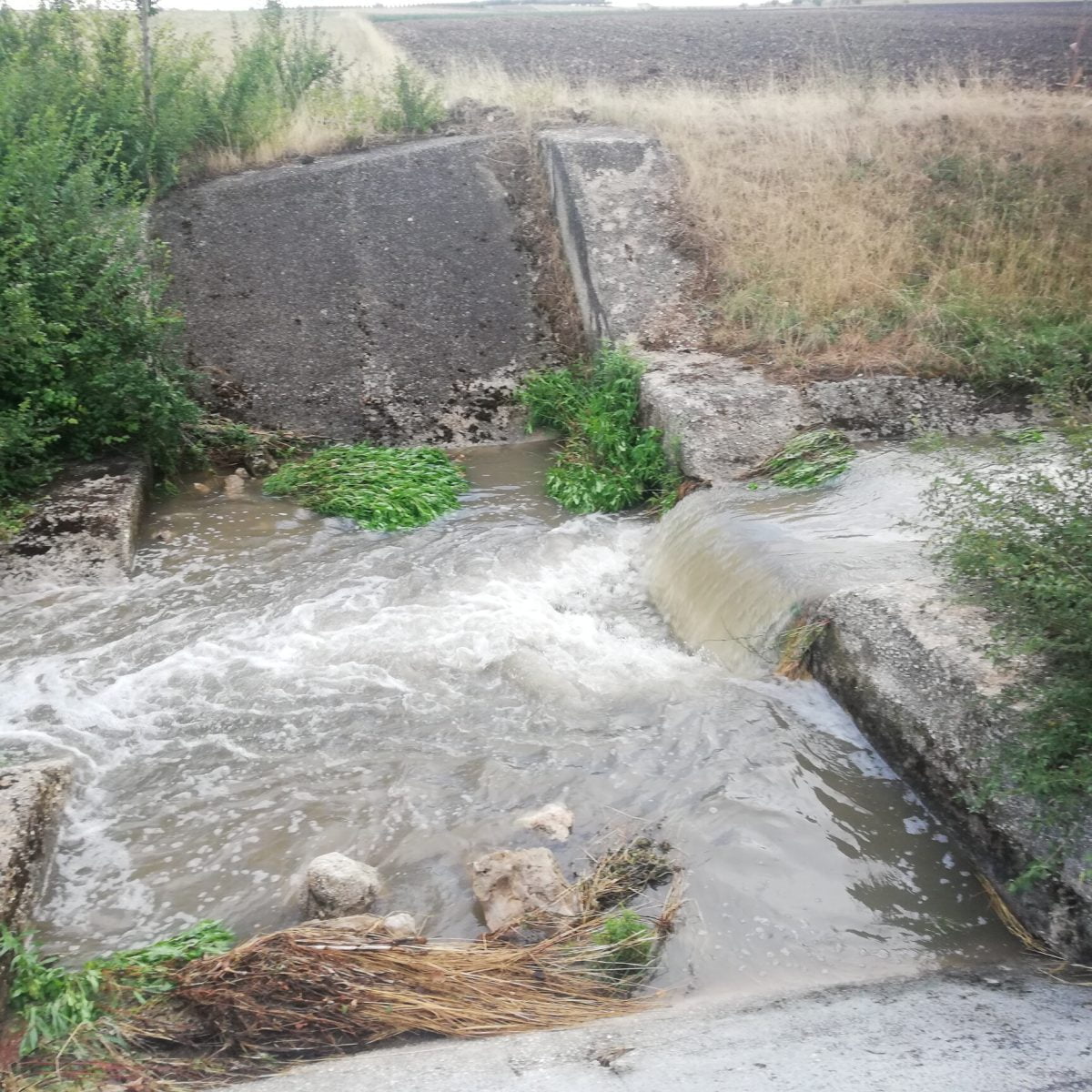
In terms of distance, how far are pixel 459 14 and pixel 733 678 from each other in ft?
71.5

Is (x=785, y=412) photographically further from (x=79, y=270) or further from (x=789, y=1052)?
(x=789, y=1052)

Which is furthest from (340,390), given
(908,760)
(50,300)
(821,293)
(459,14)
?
(459,14)

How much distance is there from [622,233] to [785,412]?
3205 mm

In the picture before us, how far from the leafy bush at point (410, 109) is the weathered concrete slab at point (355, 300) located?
1.22 m

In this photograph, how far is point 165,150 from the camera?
995 centimetres

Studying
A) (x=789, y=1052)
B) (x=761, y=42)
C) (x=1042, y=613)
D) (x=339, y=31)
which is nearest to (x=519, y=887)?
(x=789, y=1052)

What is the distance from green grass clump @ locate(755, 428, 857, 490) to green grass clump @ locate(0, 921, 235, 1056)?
519 centimetres

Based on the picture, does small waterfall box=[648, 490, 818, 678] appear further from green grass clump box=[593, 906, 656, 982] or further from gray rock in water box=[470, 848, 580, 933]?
green grass clump box=[593, 906, 656, 982]

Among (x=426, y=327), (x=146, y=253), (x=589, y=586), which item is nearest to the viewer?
(x=589, y=586)

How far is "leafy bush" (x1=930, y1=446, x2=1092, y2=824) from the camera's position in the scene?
378 centimetres

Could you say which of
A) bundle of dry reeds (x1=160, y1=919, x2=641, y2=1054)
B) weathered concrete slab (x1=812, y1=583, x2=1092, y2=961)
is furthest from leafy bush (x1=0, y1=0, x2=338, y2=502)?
weathered concrete slab (x1=812, y1=583, x2=1092, y2=961)

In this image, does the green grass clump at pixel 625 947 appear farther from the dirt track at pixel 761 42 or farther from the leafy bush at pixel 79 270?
the dirt track at pixel 761 42

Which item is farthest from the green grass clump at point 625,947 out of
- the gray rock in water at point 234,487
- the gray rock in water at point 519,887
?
the gray rock in water at point 234,487

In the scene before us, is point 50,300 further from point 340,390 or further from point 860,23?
point 860,23
